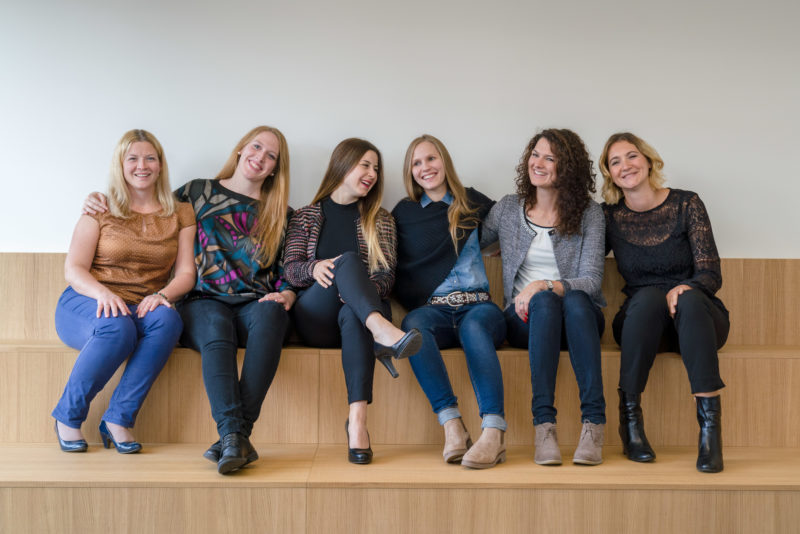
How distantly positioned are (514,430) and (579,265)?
0.66 m

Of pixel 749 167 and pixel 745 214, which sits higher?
pixel 749 167

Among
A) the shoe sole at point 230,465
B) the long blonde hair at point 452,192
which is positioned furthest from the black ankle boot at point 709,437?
the shoe sole at point 230,465

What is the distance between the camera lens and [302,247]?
2.55m

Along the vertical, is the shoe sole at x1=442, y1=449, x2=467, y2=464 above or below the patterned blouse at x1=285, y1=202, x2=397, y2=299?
below

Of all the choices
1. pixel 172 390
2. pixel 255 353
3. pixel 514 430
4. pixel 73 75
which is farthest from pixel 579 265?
pixel 73 75

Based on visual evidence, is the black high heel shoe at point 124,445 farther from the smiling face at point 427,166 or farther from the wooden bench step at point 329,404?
the smiling face at point 427,166

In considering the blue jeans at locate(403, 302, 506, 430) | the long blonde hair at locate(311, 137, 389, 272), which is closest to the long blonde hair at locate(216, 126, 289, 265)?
→ the long blonde hair at locate(311, 137, 389, 272)

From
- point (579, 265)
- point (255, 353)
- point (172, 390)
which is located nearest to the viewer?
point (255, 353)

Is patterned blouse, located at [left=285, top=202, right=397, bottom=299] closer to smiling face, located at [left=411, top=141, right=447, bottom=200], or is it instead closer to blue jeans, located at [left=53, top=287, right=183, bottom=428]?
smiling face, located at [left=411, top=141, right=447, bottom=200]

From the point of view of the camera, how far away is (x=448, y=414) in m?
2.14

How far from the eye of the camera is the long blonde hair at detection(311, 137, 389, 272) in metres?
2.56

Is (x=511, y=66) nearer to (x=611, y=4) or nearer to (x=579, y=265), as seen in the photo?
(x=611, y=4)

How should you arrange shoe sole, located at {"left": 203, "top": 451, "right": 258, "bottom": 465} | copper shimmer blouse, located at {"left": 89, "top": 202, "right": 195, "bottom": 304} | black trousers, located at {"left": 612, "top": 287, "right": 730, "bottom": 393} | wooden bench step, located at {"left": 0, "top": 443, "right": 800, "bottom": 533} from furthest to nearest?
copper shimmer blouse, located at {"left": 89, "top": 202, "right": 195, "bottom": 304} < black trousers, located at {"left": 612, "top": 287, "right": 730, "bottom": 393} < shoe sole, located at {"left": 203, "top": 451, "right": 258, "bottom": 465} < wooden bench step, located at {"left": 0, "top": 443, "right": 800, "bottom": 533}

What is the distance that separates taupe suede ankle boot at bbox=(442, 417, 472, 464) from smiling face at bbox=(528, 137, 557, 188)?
993 millimetres
